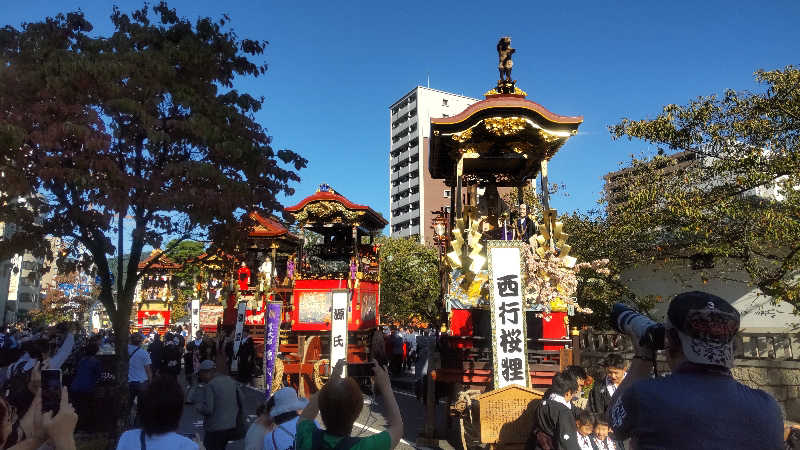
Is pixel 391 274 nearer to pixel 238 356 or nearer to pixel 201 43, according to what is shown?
pixel 238 356

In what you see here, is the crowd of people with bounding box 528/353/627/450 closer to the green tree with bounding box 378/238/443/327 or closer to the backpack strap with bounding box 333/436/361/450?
the backpack strap with bounding box 333/436/361/450

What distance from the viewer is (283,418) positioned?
12.1 ft

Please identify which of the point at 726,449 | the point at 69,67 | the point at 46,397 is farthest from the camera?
the point at 69,67

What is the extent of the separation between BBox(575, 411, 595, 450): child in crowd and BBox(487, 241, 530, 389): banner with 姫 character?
2010mm

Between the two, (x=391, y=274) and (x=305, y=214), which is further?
(x=391, y=274)

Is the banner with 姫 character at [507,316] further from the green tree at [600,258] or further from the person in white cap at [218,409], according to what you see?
the green tree at [600,258]

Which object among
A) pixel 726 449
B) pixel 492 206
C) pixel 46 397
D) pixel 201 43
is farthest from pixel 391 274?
pixel 726 449

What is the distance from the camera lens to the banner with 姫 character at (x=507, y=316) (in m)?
6.81

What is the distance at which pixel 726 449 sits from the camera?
1729 millimetres

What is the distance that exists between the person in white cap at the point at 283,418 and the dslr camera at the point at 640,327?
86.5 inches

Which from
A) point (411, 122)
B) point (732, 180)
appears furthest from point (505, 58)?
point (411, 122)

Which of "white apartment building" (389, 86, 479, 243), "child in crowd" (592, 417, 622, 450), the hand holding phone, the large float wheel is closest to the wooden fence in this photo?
"child in crowd" (592, 417, 622, 450)

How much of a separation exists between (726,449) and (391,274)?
101ft

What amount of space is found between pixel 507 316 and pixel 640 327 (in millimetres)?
4891
